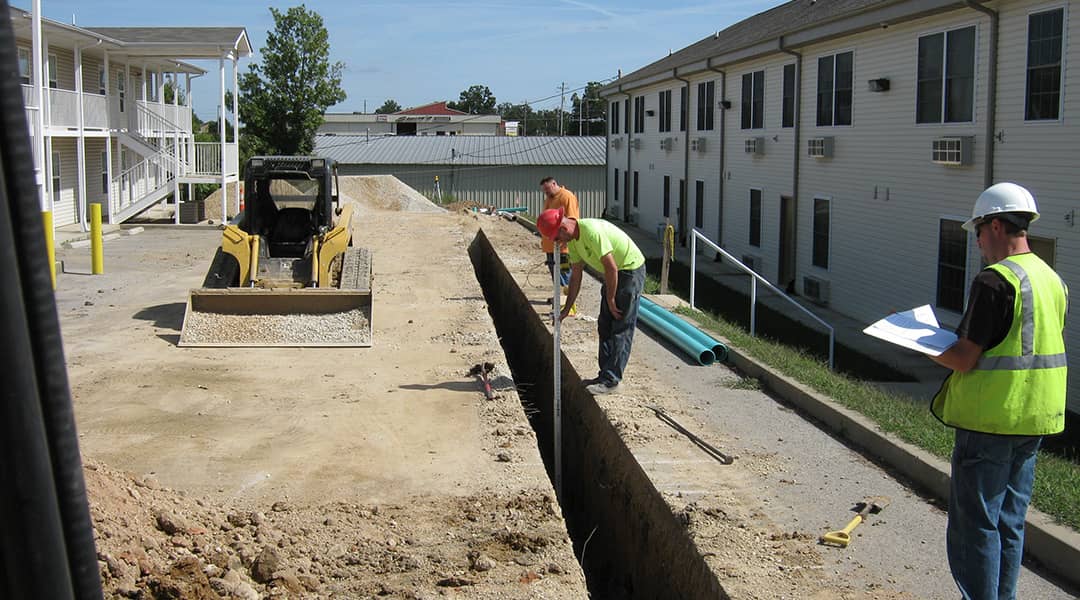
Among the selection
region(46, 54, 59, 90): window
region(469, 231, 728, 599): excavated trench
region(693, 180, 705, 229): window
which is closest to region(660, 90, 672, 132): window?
region(693, 180, 705, 229): window

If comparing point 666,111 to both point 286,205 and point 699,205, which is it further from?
point 286,205

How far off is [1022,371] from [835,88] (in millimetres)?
15549

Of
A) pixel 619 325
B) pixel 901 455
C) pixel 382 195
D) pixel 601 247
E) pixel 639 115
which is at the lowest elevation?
pixel 901 455

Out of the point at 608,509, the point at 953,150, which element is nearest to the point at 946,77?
the point at 953,150

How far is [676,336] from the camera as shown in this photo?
12492 millimetres

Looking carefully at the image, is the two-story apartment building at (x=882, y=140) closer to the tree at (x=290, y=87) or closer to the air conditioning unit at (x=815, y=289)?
the air conditioning unit at (x=815, y=289)

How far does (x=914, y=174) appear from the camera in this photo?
630 inches

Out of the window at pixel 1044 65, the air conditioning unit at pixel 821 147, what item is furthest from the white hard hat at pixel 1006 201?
the air conditioning unit at pixel 821 147

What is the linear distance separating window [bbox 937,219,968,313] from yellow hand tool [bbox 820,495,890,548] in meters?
8.33

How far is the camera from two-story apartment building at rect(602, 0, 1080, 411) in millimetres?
12695

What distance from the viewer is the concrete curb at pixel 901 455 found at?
5.84 m

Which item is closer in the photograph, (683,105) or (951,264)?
(951,264)

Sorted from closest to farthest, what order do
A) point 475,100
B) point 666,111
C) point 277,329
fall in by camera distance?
point 277,329, point 666,111, point 475,100

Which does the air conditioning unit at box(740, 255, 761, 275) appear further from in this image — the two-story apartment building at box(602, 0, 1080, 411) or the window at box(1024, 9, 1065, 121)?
the window at box(1024, 9, 1065, 121)
